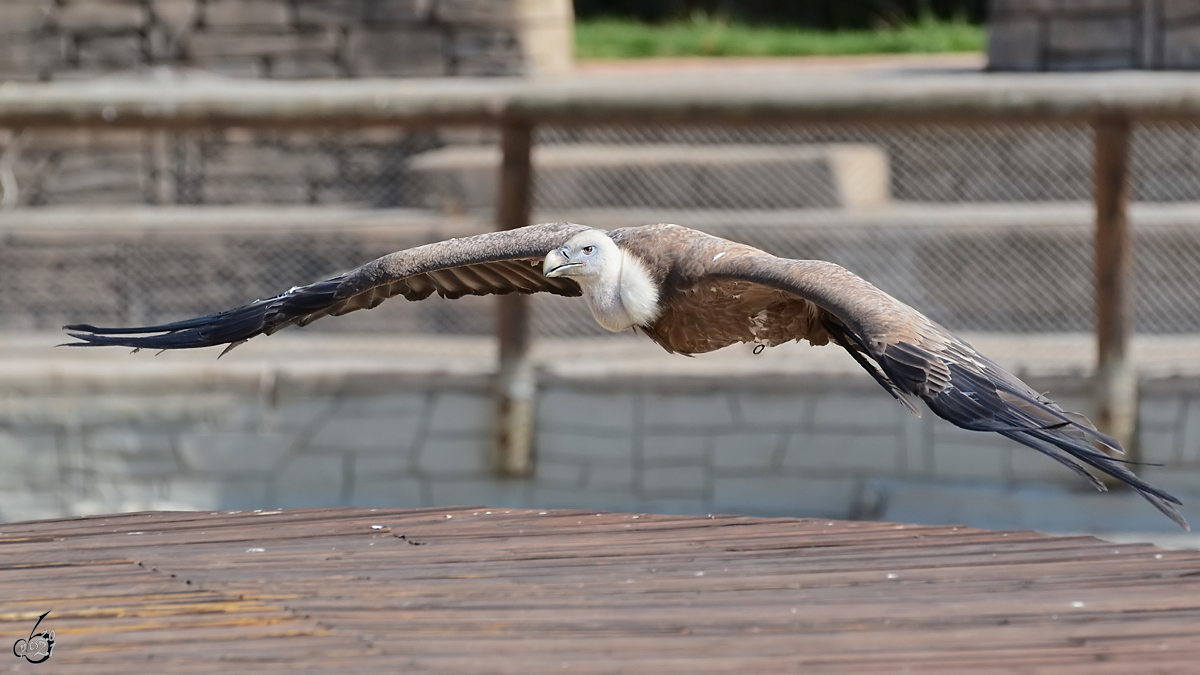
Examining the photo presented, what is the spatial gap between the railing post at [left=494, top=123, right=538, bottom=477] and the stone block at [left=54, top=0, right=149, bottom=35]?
3595 mm

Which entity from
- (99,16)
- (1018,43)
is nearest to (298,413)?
(99,16)

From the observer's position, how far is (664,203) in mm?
7922

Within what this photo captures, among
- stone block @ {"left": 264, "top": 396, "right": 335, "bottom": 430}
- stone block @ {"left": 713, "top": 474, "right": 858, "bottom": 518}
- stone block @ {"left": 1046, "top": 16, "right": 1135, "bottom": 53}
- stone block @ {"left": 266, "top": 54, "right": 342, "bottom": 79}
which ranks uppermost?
stone block @ {"left": 1046, "top": 16, "right": 1135, "bottom": 53}

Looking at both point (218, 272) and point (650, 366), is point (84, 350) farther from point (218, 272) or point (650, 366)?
point (650, 366)

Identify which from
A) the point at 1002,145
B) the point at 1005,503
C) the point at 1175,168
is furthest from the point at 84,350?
the point at 1175,168

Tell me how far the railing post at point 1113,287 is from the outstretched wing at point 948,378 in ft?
7.72

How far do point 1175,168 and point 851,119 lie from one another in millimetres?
2816

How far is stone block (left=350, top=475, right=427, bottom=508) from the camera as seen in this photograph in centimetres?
585

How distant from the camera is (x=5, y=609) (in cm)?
305

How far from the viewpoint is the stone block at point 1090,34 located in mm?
7887

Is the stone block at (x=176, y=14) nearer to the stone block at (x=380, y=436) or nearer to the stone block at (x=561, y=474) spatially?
the stone block at (x=380, y=436)

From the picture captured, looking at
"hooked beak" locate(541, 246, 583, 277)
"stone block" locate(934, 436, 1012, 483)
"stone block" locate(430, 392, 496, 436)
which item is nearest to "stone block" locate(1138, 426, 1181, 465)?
"stone block" locate(934, 436, 1012, 483)

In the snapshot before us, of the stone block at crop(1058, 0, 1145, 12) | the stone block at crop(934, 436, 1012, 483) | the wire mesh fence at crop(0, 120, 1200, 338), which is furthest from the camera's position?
the stone block at crop(1058, 0, 1145, 12)

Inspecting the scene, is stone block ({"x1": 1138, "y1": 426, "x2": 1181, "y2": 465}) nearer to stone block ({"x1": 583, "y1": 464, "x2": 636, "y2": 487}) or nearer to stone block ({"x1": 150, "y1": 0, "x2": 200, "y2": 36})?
stone block ({"x1": 583, "y1": 464, "x2": 636, "y2": 487})
